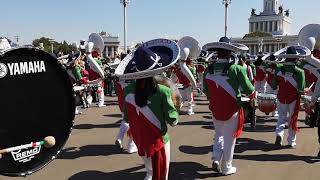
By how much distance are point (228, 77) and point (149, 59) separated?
6.79 ft

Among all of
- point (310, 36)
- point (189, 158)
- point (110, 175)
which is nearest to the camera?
point (110, 175)

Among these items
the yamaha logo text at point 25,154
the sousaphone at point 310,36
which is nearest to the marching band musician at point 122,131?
the yamaha logo text at point 25,154

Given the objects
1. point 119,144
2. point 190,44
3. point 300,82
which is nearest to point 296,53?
point 300,82

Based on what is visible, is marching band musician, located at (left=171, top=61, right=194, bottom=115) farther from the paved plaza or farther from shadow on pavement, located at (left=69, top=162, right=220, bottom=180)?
shadow on pavement, located at (left=69, top=162, right=220, bottom=180)

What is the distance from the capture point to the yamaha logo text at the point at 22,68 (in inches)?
106

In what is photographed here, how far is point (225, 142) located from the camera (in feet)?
20.0

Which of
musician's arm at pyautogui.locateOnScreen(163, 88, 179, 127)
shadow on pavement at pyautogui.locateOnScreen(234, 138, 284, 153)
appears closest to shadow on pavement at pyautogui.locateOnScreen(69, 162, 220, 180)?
shadow on pavement at pyautogui.locateOnScreen(234, 138, 284, 153)

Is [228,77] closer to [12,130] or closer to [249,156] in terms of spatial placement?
[249,156]

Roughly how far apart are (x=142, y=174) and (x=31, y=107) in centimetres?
358

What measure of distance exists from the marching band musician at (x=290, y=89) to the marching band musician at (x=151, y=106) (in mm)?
4042

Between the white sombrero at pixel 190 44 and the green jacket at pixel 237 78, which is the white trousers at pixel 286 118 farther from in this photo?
the white sombrero at pixel 190 44

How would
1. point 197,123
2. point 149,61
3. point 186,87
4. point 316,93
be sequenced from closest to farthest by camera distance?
point 149,61 → point 316,93 → point 197,123 → point 186,87

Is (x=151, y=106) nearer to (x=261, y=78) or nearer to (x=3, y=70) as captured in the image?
(x=3, y=70)

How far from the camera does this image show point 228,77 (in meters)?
6.07
